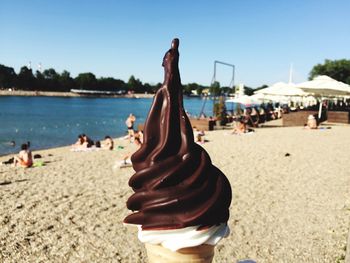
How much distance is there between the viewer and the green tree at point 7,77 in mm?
137125

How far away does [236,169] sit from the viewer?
11.1 metres

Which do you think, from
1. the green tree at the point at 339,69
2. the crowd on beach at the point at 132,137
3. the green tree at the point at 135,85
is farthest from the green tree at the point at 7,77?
the crowd on beach at the point at 132,137

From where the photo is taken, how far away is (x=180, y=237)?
2.48 metres

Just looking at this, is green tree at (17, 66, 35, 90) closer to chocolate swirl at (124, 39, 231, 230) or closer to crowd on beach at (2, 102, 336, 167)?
crowd on beach at (2, 102, 336, 167)

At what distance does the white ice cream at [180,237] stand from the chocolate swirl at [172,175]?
0.04 m

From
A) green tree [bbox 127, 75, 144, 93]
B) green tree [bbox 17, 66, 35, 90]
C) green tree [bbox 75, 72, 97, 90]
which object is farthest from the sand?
green tree [bbox 127, 75, 144, 93]

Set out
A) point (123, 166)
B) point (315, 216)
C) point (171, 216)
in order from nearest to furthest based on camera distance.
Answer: point (171, 216) < point (315, 216) < point (123, 166)

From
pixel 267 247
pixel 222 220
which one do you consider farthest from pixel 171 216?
pixel 267 247

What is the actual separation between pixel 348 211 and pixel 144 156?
5647mm

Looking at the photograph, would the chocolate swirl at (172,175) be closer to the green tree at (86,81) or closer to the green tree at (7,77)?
the green tree at (7,77)

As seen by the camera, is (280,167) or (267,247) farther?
(280,167)

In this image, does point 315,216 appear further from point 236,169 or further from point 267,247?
point 236,169

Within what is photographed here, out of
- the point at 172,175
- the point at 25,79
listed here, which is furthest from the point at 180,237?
the point at 25,79

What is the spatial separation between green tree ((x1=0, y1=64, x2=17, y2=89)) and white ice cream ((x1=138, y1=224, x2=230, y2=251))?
489ft
